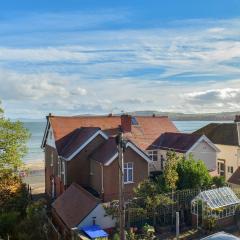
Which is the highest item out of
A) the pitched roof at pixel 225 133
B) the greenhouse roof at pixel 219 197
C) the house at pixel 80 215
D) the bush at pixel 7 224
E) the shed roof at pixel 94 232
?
the pitched roof at pixel 225 133

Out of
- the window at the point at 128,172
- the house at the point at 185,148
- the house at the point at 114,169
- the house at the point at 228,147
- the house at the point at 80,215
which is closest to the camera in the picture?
the house at the point at 80,215

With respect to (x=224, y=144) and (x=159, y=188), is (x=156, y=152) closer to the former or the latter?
(x=224, y=144)

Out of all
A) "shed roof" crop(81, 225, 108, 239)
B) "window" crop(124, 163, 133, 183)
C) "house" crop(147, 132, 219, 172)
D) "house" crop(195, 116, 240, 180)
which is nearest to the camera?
"shed roof" crop(81, 225, 108, 239)

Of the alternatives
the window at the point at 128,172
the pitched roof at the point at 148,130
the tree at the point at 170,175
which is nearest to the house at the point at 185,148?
the pitched roof at the point at 148,130

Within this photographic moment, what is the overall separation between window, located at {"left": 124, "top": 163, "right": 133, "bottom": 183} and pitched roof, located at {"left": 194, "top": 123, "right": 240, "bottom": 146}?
14415mm

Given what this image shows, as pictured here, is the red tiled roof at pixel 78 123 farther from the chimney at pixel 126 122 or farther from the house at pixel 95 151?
the chimney at pixel 126 122

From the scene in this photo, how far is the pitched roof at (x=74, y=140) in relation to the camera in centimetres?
3269

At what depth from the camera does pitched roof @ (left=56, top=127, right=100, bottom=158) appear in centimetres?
3269

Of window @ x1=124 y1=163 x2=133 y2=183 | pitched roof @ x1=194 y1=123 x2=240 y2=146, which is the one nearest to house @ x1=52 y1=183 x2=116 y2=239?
window @ x1=124 y1=163 x2=133 y2=183

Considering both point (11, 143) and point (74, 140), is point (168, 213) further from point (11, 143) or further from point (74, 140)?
point (11, 143)

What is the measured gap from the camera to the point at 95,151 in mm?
32250

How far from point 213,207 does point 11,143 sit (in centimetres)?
1701

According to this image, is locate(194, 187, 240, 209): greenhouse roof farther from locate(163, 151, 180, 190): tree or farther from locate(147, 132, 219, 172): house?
locate(147, 132, 219, 172): house

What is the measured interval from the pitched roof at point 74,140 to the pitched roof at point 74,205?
Result: 382cm
